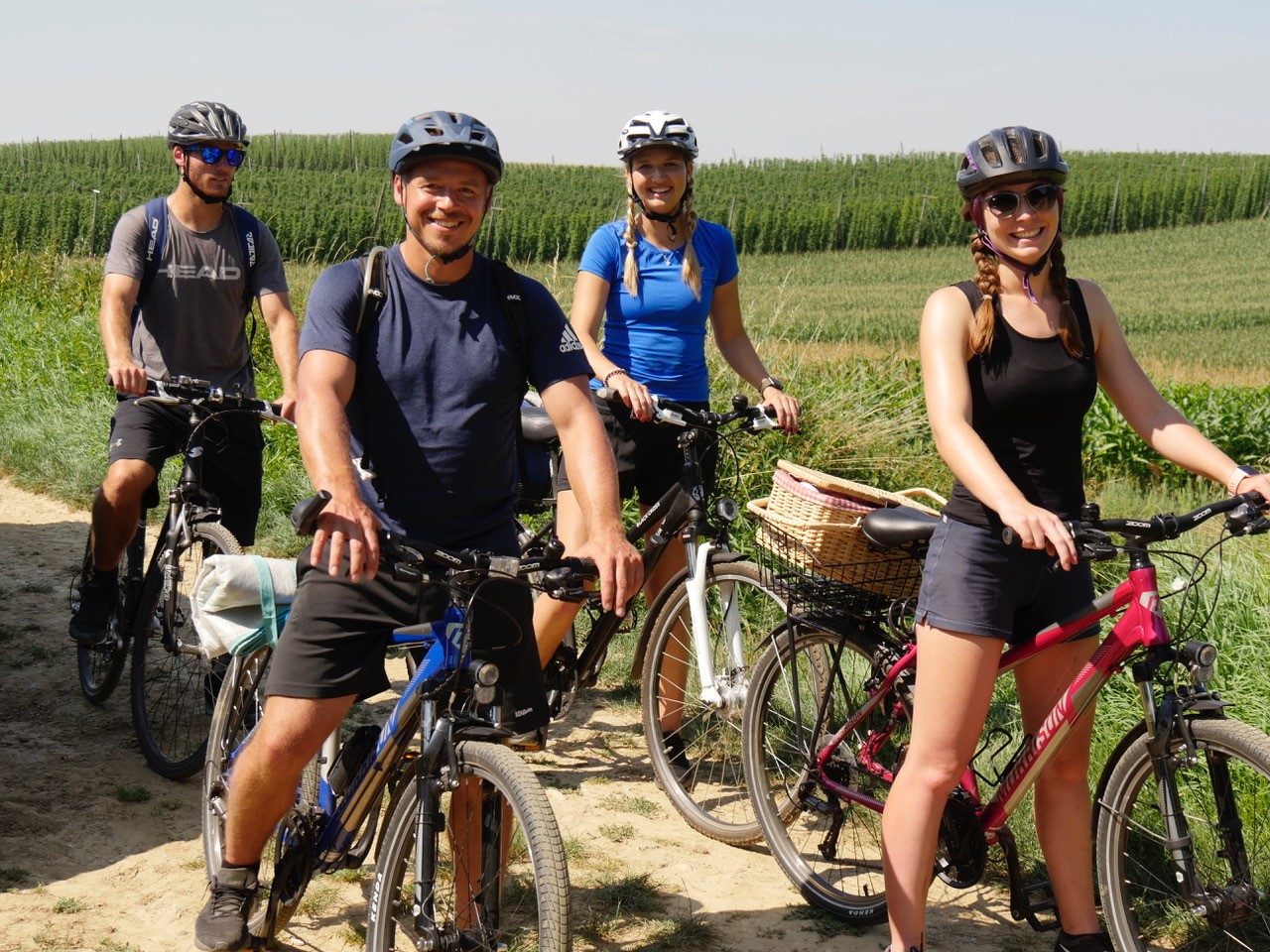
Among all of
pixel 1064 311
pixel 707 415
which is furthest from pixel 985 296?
pixel 707 415

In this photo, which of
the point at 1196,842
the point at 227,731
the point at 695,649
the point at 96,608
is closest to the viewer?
the point at 1196,842

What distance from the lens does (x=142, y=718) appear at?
5.51 meters

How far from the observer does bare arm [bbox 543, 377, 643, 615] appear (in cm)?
304

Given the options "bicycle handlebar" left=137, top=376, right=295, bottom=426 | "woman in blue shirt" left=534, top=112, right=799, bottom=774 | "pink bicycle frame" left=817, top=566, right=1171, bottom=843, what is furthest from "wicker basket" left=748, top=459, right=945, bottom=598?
"bicycle handlebar" left=137, top=376, right=295, bottom=426

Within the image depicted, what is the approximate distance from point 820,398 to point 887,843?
18.8 feet

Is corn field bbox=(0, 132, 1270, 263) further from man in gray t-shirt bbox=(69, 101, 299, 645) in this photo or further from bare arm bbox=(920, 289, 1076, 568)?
bare arm bbox=(920, 289, 1076, 568)

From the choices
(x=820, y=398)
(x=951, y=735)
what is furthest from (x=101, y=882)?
(x=820, y=398)

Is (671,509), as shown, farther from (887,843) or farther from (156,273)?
(156,273)

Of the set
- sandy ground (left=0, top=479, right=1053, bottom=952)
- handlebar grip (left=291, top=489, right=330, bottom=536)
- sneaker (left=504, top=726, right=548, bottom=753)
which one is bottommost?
sandy ground (left=0, top=479, right=1053, bottom=952)

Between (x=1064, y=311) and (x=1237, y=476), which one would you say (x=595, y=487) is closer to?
(x=1064, y=311)

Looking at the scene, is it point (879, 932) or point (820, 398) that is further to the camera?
point (820, 398)

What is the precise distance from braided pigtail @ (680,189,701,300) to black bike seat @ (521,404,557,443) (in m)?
0.87

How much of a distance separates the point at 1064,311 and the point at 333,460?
1774mm

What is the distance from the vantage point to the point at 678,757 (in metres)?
5.37
